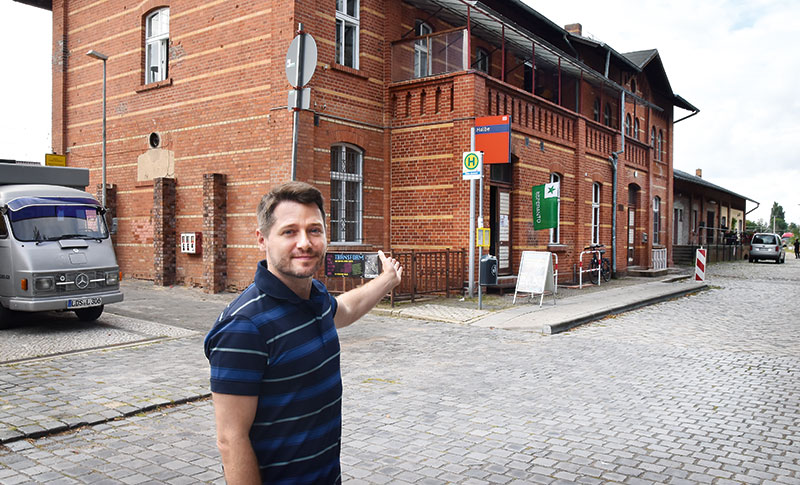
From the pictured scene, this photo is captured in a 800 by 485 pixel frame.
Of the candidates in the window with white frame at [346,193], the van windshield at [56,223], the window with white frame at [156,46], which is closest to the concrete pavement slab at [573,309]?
the window with white frame at [346,193]

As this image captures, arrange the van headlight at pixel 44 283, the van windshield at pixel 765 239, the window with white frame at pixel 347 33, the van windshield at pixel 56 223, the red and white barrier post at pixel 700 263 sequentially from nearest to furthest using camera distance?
1. the van headlight at pixel 44 283
2. the van windshield at pixel 56 223
3. the window with white frame at pixel 347 33
4. the red and white barrier post at pixel 700 263
5. the van windshield at pixel 765 239

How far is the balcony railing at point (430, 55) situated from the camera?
1446cm

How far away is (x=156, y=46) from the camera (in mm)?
16328

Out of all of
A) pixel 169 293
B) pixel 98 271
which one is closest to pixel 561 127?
pixel 169 293

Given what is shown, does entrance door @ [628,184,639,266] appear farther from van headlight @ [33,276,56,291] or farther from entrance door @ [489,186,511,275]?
van headlight @ [33,276,56,291]

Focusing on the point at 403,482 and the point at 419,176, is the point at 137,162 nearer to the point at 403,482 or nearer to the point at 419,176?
the point at 419,176

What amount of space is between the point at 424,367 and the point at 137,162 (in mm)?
12345

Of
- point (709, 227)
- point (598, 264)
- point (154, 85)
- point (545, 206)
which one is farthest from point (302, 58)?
point (709, 227)

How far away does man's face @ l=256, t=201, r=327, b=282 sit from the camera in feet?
6.68

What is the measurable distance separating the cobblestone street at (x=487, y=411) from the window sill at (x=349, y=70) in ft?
21.9

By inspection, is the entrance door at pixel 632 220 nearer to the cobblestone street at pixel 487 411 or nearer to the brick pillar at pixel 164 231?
the cobblestone street at pixel 487 411

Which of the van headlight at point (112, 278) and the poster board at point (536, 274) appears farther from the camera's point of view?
the poster board at point (536, 274)

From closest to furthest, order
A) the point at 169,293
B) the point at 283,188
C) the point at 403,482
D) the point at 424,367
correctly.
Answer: the point at 283,188, the point at 403,482, the point at 424,367, the point at 169,293

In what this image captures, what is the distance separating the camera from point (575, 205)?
1920 cm
